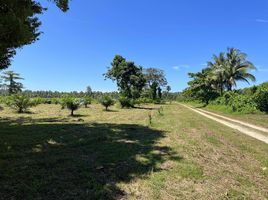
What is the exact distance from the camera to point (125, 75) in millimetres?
43000

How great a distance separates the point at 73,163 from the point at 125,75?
3721cm

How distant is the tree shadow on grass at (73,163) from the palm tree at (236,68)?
104 ft

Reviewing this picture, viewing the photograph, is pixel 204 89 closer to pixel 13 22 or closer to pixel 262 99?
pixel 262 99

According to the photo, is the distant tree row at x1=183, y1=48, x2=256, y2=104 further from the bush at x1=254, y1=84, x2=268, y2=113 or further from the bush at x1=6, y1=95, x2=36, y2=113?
the bush at x1=6, y1=95, x2=36, y2=113

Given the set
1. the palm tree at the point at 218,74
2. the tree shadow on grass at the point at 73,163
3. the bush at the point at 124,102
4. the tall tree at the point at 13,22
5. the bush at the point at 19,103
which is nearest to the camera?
the tree shadow on grass at the point at 73,163

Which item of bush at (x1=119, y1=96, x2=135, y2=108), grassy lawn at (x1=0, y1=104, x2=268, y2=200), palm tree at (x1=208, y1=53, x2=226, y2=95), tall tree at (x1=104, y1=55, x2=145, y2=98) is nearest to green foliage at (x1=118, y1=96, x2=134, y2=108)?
bush at (x1=119, y1=96, x2=135, y2=108)

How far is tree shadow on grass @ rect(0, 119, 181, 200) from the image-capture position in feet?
14.9

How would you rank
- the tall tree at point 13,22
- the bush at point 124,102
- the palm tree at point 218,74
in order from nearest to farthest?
the tall tree at point 13,22 → the bush at point 124,102 → the palm tree at point 218,74

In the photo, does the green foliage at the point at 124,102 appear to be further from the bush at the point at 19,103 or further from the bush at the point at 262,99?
the bush at the point at 262,99

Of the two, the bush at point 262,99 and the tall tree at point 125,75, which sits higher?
the tall tree at point 125,75

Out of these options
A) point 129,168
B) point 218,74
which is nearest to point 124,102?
point 218,74

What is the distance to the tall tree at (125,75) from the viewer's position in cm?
4222

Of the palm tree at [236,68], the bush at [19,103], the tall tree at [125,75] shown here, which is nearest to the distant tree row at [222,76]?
the palm tree at [236,68]

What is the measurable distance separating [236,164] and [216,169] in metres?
0.86
